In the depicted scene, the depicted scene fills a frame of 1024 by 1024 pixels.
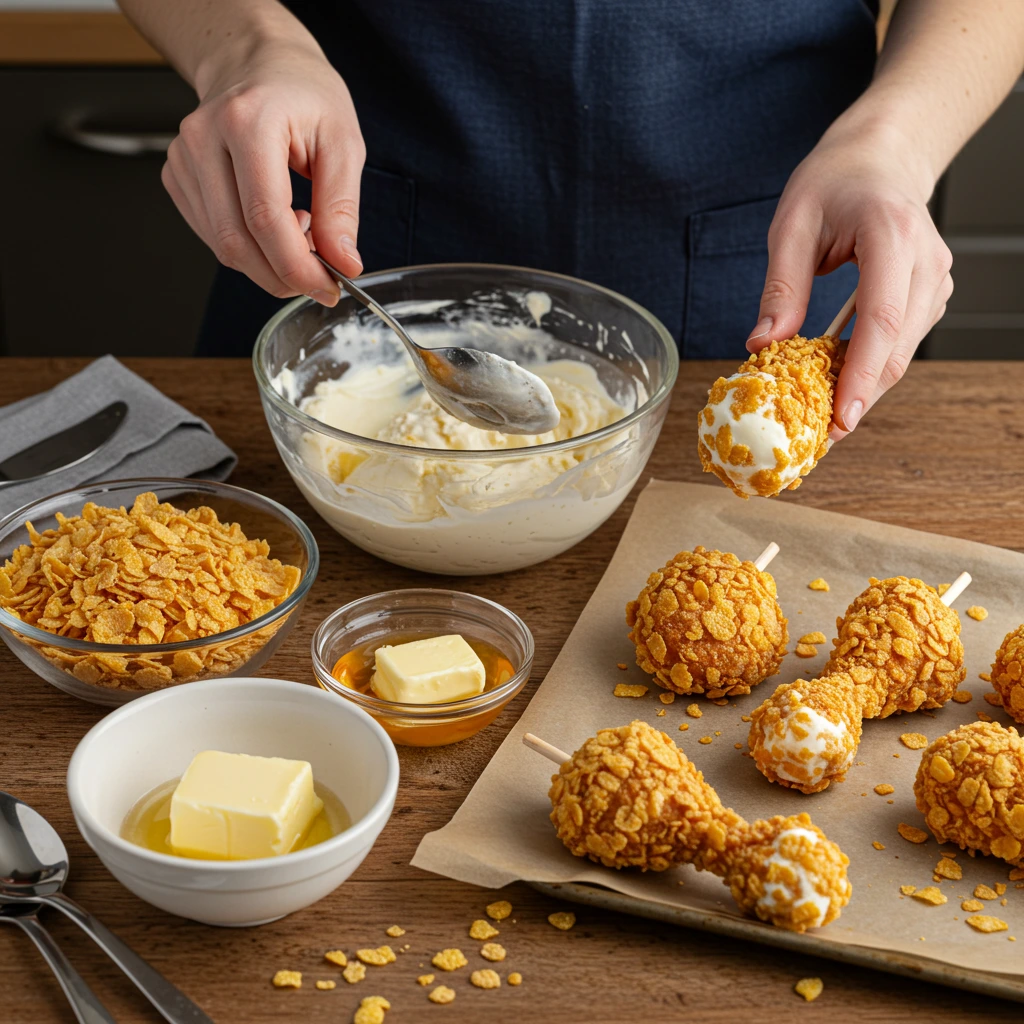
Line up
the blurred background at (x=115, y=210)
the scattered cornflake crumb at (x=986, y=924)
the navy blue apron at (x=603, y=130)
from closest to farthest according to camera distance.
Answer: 1. the scattered cornflake crumb at (x=986, y=924)
2. the navy blue apron at (x=603, y=130)
3. the blurred background at (x=115, y=210)

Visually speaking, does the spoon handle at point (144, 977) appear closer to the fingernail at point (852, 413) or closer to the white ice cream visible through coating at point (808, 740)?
the white ice cream visible through coating at point (808, 740)

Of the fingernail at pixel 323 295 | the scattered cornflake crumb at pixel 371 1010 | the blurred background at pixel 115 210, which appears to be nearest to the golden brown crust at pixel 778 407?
the fingernail at pixel 323 295

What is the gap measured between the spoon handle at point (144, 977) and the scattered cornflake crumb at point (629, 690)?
0.52 metres

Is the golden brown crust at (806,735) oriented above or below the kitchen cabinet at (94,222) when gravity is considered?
above

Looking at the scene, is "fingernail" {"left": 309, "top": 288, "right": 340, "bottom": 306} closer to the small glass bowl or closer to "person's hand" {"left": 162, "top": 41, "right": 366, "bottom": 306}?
"person's hand" {"left": 162, "top": 41, "right": 366, "bottom": 306}

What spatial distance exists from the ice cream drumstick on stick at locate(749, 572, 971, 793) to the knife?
0.94 meters

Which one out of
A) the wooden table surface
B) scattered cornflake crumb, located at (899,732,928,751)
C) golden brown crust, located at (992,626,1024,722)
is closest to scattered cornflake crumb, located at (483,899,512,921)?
the wooden table surface

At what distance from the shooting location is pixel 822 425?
119 centimetres

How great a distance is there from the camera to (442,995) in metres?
0.91

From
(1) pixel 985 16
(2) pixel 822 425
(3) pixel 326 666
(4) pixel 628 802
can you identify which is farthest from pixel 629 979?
(1) pixel 985 16

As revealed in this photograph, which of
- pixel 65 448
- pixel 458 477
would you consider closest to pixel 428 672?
pixel 458 477

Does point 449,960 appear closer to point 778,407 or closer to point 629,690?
point 629,690

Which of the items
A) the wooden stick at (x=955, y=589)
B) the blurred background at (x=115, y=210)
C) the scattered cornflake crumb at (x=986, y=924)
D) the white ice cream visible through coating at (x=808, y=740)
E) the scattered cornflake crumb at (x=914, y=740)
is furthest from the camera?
the blurred background at (x=115, y=210)

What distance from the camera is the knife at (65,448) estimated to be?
1.53 meters
